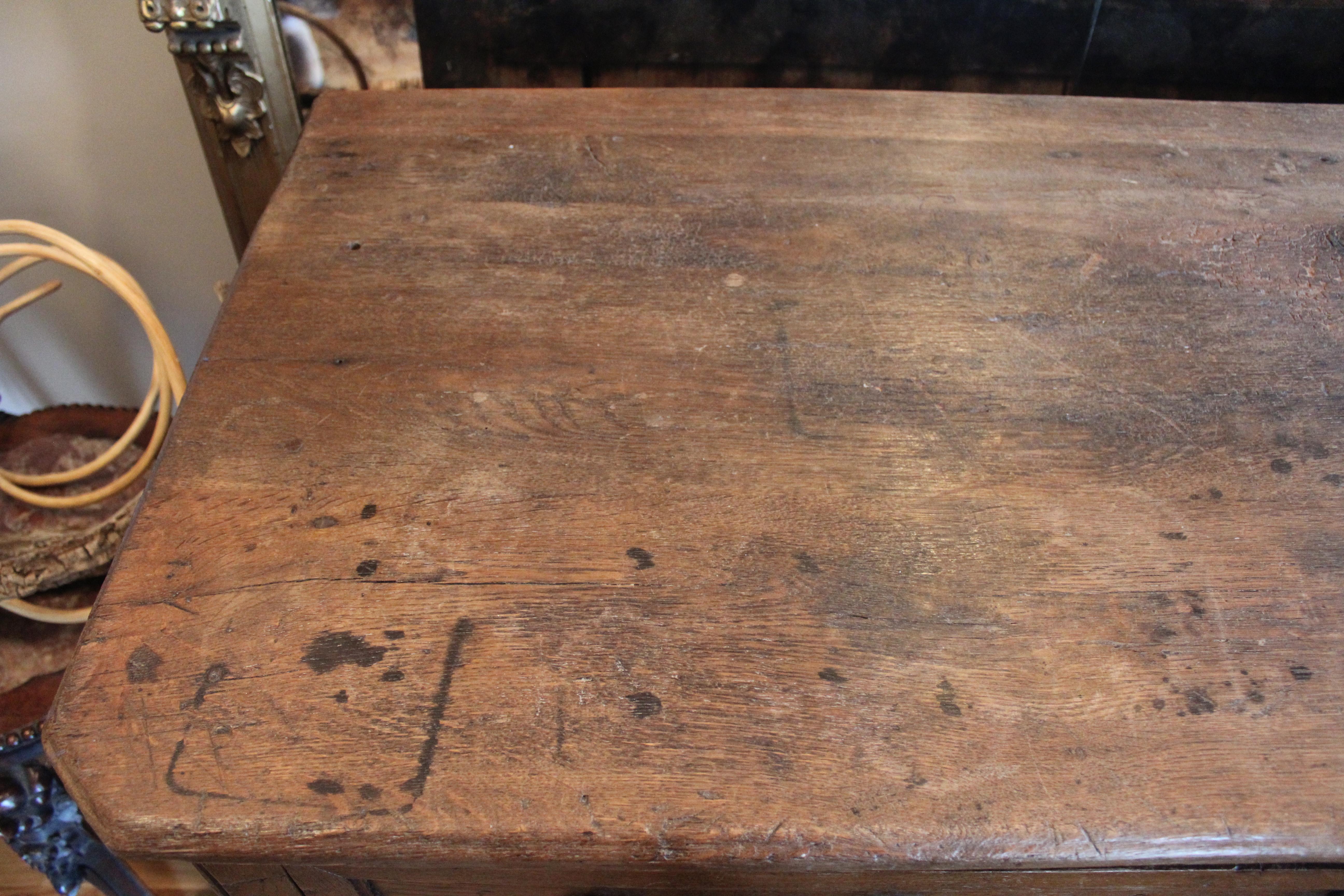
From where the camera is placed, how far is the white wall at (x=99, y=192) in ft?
4.05

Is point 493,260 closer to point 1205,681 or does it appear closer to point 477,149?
point 477,149

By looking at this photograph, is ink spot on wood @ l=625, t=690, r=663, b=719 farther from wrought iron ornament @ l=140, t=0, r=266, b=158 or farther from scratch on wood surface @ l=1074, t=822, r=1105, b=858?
wrought iron ornament @ l=140, t=0, r=266, b=158

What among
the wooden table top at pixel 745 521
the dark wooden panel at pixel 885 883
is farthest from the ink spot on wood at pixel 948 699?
the dark wooden panel at pixel 885 883

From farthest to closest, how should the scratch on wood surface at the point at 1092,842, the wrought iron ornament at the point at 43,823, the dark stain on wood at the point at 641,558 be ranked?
the wrought iron ornament at the point at 43,823 → the dark stain on wood at the point at 641,558 → the scratch on wood surface at the point at 1092,842

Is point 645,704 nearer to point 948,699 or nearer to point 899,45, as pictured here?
point 948,699

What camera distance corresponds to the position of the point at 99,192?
1.39 m

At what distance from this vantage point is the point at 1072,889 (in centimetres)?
62

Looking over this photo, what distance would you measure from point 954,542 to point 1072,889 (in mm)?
242

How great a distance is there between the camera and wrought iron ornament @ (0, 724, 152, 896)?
0.92 metres

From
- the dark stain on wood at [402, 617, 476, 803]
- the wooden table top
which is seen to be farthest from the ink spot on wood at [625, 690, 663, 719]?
the dark stain on wood at [402, 617, 476, 803]

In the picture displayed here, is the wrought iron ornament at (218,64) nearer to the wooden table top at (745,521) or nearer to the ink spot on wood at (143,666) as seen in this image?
the wooden table top at (745,521)

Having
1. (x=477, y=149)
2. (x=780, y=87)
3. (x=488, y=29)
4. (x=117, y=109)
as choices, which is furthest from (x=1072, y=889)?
(x=117, y=109)

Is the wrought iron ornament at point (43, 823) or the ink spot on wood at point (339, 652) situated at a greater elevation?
the ink spot on wood at point (339, 652)

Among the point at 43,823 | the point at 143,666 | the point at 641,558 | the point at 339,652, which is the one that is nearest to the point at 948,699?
the point at 641,558
